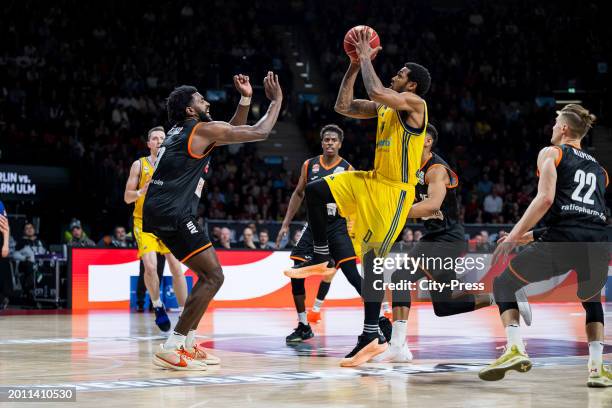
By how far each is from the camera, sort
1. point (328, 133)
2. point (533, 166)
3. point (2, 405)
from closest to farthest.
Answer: point (2, 405), point (328, 133), point (533, 166)

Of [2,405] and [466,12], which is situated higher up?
[466,12]

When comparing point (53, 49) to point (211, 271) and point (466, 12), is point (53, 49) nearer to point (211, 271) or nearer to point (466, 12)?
point (466, 12)

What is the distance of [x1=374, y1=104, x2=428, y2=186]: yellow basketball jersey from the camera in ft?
25.2

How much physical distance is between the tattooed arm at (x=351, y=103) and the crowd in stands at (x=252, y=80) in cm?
1020

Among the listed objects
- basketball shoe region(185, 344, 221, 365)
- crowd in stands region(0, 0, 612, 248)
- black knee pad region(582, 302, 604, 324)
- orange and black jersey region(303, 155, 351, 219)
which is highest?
crowd in stands region(0, 0, 612, 248)

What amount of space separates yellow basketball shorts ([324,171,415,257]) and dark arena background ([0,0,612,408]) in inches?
1.0

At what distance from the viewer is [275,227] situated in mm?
19578

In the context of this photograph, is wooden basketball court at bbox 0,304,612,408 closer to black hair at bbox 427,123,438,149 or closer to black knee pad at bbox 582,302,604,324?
black knee pad at bbox 582,302,604,324

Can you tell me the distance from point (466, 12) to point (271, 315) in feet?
68.8

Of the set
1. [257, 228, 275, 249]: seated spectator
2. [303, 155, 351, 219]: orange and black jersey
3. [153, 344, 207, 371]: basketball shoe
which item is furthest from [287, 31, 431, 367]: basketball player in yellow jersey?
[257, 228, 275, 249]: seated spectator

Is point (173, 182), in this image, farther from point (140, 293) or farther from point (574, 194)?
point (140, 293)

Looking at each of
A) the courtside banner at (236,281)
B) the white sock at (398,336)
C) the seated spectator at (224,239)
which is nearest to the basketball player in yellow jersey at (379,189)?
the white sock at (398,336)

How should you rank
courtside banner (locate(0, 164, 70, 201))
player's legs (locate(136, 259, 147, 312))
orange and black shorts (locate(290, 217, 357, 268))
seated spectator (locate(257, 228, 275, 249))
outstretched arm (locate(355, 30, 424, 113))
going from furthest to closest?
courtside banner (locate(0, 164, 70, 201)), seated spectator (locate(257, 228, 275, 249)), player's legs (locate(136, 259, 147, 312)), orange and black shorts (locate(290, 217, 357, 268)), outstretched arm (locate(355, 30, 424, 113))

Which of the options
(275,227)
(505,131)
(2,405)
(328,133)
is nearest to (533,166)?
(505,131)
